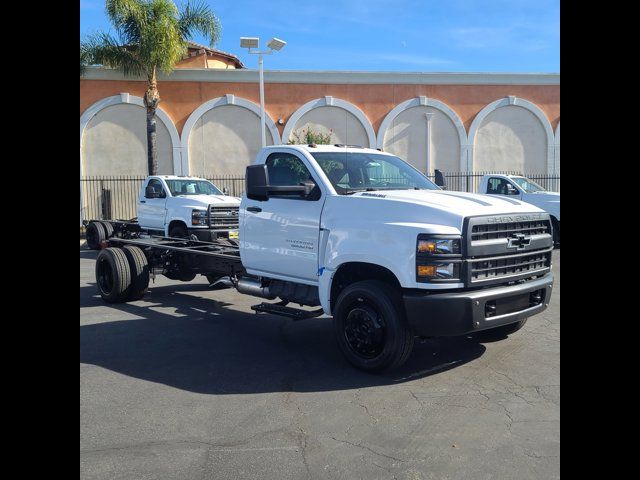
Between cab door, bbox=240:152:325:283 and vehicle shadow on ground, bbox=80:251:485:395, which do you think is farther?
cab door, bbox=240:152:325:283

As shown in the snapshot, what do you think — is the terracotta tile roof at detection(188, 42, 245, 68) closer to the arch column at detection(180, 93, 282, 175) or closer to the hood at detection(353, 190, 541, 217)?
the arch column at detection(180, 93, 282, 175)

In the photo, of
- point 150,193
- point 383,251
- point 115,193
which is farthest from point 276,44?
point 383,251

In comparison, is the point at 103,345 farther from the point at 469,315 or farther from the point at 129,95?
the point at 129,95

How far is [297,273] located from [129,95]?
20023mm

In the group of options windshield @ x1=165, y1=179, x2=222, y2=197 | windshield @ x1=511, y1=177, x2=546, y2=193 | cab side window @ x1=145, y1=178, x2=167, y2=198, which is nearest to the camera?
cab side window @ x1=145, y1=178, x2=167, y2=198

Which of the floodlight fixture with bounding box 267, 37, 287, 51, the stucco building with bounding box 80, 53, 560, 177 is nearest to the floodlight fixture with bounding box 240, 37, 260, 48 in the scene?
the floodlight fixture with bounding box 267, 37, 287, 51

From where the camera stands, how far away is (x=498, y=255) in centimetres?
512

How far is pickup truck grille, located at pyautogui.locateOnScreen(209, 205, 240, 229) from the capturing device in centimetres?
1257

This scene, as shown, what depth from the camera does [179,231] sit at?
13.2 meters

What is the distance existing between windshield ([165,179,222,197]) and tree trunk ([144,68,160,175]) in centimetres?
846

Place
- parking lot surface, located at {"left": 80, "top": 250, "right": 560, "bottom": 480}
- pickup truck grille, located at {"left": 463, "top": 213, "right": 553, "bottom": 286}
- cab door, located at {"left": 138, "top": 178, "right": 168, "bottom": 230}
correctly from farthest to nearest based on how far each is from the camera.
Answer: cab door, located at {"left": 138, "top": 178, "right": 168, "bottom": 230}, pickup truck grille, located at {"left": 463, "top": 213, "right": 553, "bottom": 286}, parking lot surface, located at {"left": 80, "top": 250, "right": 560, "bottom": 480}

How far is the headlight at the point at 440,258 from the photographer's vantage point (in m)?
4.84

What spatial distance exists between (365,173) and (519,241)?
1.86 metres
